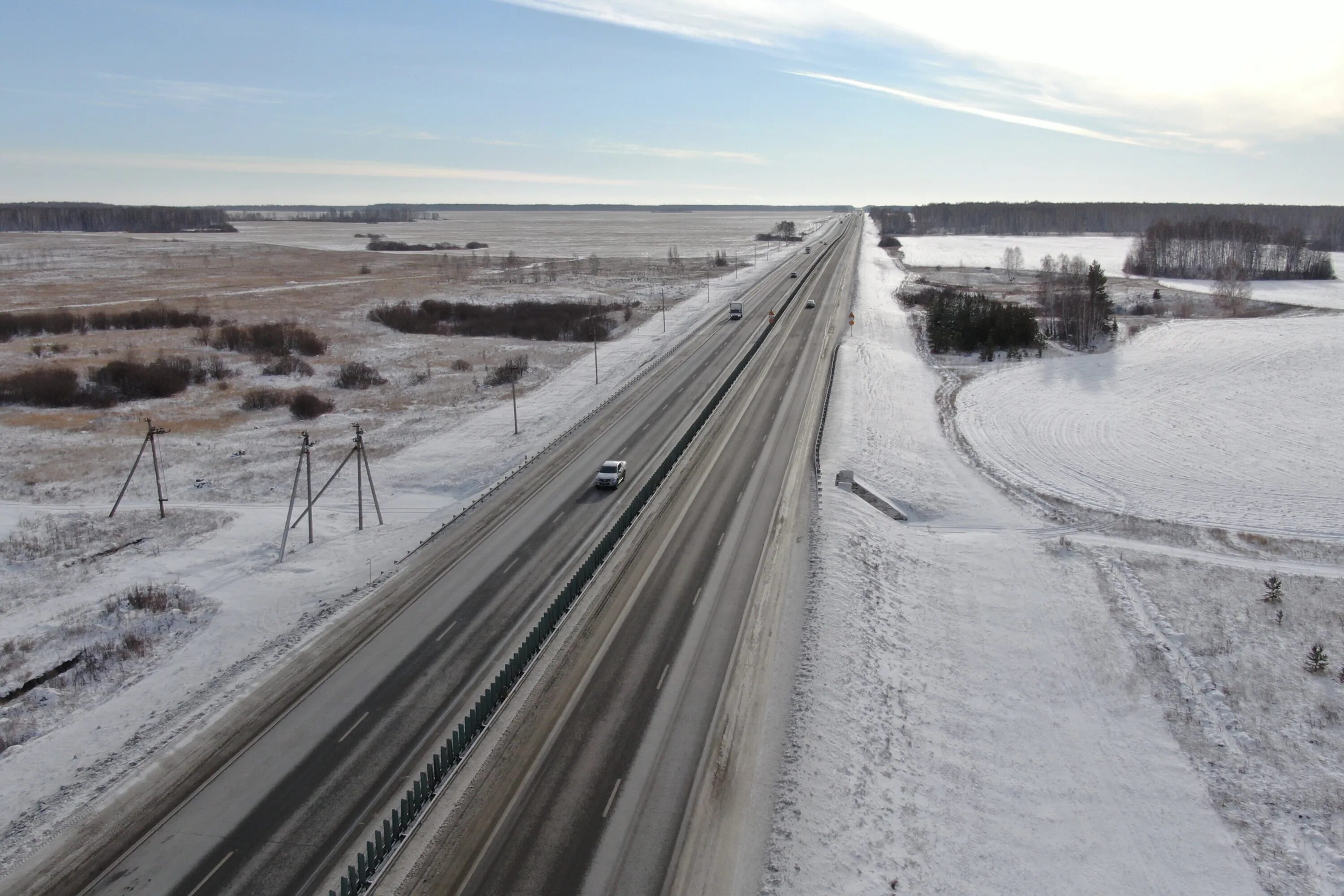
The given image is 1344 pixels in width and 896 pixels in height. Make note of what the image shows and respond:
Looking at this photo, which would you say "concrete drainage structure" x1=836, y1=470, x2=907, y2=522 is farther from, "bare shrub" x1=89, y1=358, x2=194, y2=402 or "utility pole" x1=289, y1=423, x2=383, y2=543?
"bare shrub" x1=89, y1=358, x2=194, y2=402

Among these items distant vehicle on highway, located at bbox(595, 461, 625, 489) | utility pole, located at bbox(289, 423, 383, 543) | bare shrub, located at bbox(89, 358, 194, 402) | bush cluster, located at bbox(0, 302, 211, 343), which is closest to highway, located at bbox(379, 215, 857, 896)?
distant vehicle on highway, located at bbox(595, 461, 625, 489)

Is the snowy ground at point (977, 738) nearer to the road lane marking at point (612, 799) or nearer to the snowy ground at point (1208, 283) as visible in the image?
the road lane marking at point (612, 799)

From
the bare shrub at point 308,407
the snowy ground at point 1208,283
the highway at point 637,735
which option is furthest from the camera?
the snowy ground at point 1208,283

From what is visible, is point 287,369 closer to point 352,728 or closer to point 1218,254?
point 352,728

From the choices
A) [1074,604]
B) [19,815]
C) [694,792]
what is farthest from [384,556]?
[1074,604]

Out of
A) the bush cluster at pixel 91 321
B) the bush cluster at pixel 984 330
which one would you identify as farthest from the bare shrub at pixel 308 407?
the bush cluster at pixel 984 330

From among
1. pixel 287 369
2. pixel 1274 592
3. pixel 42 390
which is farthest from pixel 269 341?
pixel 1274 592
